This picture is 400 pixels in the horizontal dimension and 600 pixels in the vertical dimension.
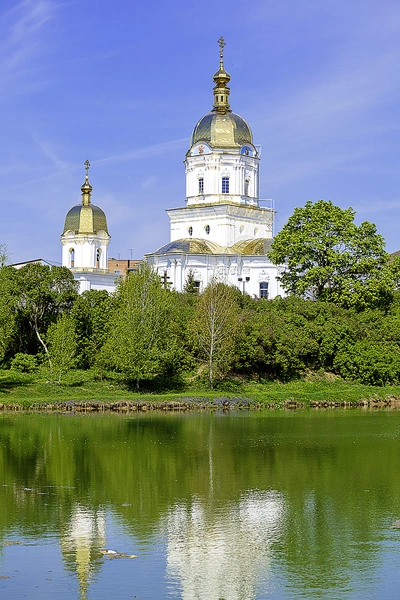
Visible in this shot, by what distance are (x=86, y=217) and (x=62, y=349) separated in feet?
117

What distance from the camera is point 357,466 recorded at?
2219 centimetres

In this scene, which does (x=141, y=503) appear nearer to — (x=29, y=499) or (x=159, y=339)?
(x=29, y=499)

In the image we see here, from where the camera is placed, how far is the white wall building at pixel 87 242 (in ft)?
252

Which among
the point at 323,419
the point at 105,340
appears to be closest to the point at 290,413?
the point at 323,419

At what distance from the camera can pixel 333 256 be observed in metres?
54.3

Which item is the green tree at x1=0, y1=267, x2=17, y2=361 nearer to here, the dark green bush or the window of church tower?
the dark green bush

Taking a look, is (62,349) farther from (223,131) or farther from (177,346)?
(223,131)

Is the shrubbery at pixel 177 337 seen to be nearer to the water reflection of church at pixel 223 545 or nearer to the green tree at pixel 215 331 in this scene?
the green tree at pixel 215 331

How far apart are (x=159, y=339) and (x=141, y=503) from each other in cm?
2561

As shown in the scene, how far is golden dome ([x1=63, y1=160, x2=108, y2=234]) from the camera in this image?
7719cm

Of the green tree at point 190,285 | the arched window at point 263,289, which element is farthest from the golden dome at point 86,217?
the arched window at point 263,289

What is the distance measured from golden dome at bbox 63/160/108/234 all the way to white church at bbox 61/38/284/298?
25.8 ft

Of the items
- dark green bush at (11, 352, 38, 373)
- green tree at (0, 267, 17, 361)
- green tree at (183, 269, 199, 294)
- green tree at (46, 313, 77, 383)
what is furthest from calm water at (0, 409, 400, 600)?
green tree at (183, 269, 199, 294)

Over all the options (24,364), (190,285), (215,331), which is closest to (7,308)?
(24,364)
